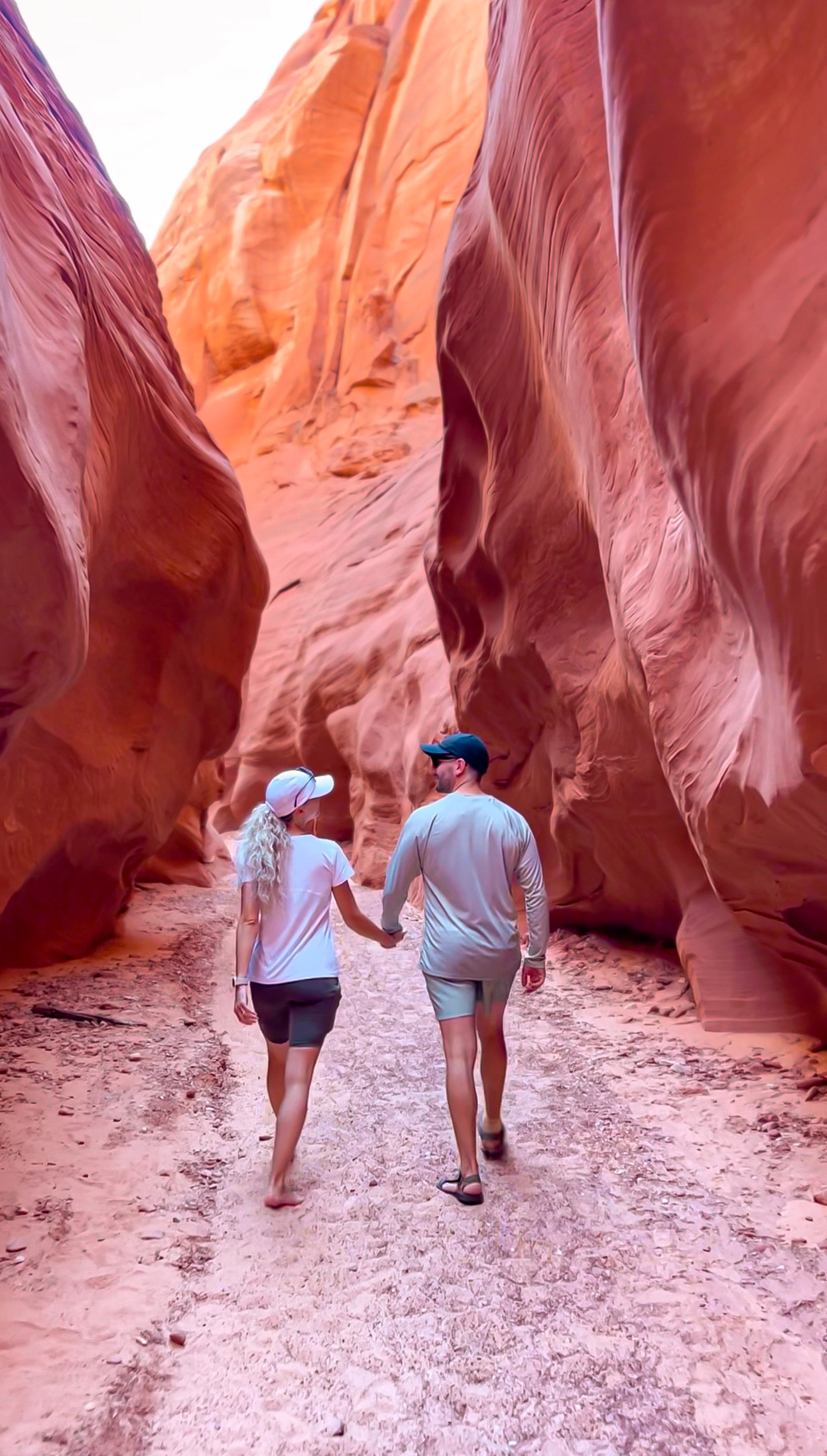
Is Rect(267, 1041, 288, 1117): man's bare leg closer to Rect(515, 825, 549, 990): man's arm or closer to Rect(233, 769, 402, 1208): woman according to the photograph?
Rect(233, 769, 402, 1208): woman

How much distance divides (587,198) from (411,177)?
22.8m

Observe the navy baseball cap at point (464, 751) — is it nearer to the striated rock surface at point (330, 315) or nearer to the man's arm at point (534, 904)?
the man's arm at point (534, 904)

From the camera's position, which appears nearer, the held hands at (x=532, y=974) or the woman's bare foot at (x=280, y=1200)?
the woman's bare foot at (x=280, y=1200)

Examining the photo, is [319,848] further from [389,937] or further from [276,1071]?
[276,1071]

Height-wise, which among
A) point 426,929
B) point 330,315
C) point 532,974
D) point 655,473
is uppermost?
point 330,315

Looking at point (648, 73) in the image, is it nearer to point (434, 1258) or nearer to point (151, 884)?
point (434, 1258)

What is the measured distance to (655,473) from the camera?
4.71 meters

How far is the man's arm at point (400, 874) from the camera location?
344 cm

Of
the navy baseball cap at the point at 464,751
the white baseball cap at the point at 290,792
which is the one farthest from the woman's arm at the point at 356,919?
the navy baseball cap at the point at 464,751

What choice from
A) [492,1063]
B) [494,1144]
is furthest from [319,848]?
[494,1144]

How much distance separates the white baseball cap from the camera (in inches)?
136

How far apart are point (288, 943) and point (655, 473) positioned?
10.2 feet

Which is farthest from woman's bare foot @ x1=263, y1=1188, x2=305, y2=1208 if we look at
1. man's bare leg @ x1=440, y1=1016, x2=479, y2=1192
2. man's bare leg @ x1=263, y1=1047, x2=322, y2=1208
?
man's bare leg @ x1=440, y1=1016, x2=479, y2=1192

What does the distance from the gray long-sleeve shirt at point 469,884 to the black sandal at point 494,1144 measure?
67 cm
